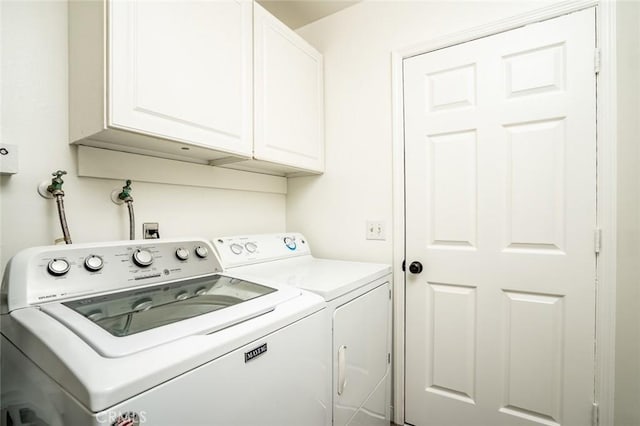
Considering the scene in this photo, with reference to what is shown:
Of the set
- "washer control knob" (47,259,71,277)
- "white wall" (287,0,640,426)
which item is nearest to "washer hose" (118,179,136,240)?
"washer control knob" (47,259,71,277)

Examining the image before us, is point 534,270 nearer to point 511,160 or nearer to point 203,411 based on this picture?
point 511,160

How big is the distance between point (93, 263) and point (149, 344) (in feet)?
1.78

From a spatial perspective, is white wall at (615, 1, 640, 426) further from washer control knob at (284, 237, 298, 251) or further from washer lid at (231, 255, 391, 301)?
washer control knob at (284, 237, 298, 251)

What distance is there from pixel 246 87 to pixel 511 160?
4.38 feet

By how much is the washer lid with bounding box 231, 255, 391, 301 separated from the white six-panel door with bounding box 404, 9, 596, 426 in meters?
0.36

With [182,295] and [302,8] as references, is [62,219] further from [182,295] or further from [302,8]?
[302,8]

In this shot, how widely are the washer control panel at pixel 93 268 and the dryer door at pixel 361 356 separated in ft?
2.12

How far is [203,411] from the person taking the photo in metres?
0.64

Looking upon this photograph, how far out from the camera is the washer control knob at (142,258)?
1.09 m

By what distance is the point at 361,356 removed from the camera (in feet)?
4.35

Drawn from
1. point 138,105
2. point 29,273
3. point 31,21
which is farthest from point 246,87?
point 29,273

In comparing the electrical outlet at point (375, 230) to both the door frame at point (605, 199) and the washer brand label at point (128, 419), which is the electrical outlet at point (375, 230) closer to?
the door frame at point (605, 199)

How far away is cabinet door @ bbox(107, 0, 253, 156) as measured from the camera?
1.00 meters

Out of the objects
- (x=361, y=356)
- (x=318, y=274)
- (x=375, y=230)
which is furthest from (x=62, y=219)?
(x=375, y=230)
